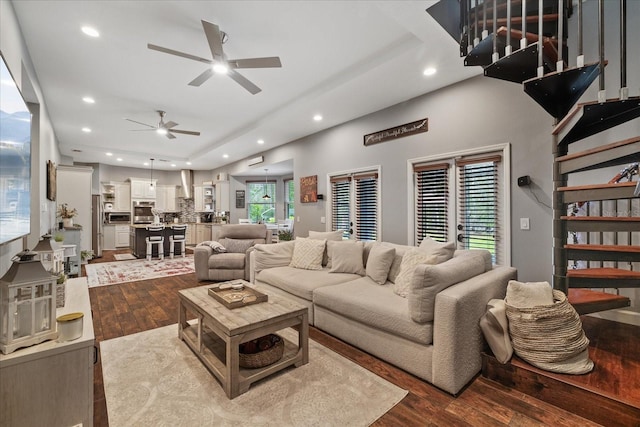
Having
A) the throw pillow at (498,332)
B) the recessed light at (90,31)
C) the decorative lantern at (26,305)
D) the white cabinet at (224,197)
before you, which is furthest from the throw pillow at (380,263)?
the white cabinet at (224,197)

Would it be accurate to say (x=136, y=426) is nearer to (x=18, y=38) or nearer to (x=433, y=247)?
(x=433, y=247)

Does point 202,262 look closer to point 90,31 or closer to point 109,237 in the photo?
point 90,31

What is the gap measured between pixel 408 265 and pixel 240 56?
3039 mm

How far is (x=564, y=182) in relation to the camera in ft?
7.91

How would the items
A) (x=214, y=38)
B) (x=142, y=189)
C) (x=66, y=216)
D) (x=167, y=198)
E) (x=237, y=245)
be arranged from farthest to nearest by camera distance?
(x=167, y=198) < (x=142, y=189) < (x=66, y=216) < (x=237, y=245) < (x=214, y=38)

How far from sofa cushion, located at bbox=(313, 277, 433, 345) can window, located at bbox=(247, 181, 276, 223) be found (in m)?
7.08

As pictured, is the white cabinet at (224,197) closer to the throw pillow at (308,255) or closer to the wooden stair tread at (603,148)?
the throw pillow at (308,255)

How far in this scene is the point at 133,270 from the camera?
5883mm

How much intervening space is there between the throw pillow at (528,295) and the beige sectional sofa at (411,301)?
0.56ft

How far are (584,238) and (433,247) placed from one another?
5.39 feet

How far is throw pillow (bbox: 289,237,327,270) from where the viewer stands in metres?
3.73

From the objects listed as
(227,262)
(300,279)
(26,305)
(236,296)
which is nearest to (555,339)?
(300,279)

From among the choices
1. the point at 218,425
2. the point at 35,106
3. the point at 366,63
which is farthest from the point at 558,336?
the point at 35,106

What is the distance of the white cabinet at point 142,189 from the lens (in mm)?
9625
